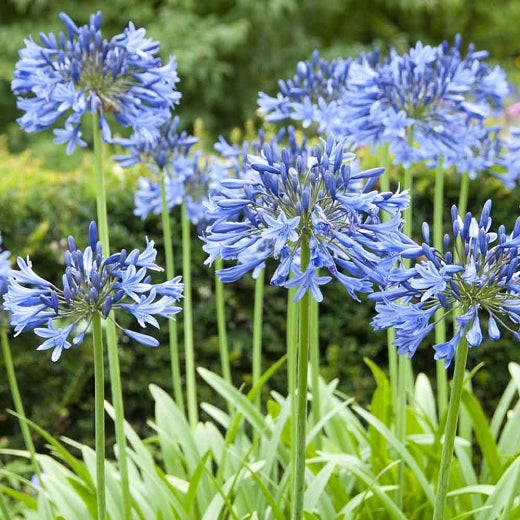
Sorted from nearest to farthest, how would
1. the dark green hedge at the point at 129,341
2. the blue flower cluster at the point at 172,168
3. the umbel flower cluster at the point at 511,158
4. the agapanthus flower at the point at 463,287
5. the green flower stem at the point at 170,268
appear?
the agapanthus flower at the point at 463,287, the green flower stem at the point at 170,268, the blue flower cluster at the point at 172,168, the umbel flower cluster at the point at 511,158, the dark green hedge at the point at 129,341

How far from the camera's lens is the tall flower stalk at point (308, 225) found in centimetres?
Answer: 224

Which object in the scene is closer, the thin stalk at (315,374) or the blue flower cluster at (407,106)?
the blue flower cluster at (407,106)

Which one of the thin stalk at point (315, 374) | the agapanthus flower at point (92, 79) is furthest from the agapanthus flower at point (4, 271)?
the thin stalk at point (315, 374)

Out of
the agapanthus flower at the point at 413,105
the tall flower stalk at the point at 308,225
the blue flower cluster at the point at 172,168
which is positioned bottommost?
the tall flower stalk at the point at 308,225

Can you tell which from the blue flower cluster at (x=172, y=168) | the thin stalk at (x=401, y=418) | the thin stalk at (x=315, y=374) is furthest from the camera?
the blue flower cluster at (x=172, y=168)

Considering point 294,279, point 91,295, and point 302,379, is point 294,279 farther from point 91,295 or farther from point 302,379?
point 91,295

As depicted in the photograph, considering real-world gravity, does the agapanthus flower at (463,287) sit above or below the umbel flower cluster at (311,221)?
below

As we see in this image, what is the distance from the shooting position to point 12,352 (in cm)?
529

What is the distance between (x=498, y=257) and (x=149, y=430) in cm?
389

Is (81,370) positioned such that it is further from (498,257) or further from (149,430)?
(498,257)

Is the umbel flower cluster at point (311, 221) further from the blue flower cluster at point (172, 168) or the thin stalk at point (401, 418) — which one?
the blue flower cluster at point (172, 168)

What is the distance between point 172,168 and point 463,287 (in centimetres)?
217

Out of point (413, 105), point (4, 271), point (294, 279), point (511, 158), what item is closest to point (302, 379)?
point (294, 279)

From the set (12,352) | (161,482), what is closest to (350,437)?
(161,482)
